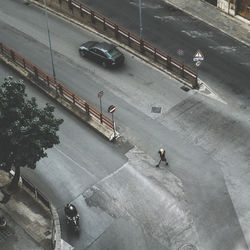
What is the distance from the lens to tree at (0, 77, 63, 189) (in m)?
27.8

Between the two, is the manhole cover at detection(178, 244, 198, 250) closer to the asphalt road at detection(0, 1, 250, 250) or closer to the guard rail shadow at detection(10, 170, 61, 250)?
the asphalt road at detection(0, 1, 250, 250)

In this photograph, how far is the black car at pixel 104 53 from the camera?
41.0 meters

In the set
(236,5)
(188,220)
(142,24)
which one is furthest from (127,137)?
(236,5)

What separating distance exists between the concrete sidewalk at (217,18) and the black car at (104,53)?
10545 mm

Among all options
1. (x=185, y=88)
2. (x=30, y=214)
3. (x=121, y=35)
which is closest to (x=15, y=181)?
(x=30, y=214)

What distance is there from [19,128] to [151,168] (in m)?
9.73

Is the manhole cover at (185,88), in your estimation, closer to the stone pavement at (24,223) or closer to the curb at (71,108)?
the curb at (71,108)

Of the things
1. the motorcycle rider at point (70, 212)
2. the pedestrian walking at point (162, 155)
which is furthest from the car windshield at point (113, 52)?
the motorcycle rider at point (70, 212)

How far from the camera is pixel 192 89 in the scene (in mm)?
39469

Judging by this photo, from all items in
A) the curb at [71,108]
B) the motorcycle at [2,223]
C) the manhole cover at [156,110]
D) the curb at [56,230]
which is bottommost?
the curb at [56,230]

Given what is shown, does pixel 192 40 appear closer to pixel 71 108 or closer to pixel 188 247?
pixel 71 108

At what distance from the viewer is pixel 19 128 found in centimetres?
2762

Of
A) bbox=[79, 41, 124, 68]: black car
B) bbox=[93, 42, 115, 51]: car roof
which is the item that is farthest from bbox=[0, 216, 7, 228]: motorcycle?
bbox=[93, 42, 115, 51]: car roof

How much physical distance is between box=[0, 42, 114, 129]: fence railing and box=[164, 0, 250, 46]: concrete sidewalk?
1571cm
